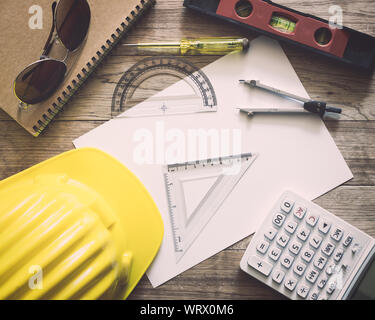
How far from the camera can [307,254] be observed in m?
0.61

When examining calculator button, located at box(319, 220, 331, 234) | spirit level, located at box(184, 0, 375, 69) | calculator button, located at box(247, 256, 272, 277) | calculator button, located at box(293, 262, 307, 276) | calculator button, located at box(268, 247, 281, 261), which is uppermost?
spirit level, located at box(184, 0, 375, 69)

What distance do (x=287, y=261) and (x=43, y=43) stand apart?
24.9 inches

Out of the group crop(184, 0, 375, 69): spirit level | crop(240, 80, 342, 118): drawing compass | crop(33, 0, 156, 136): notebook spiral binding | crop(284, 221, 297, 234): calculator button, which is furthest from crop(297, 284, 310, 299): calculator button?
crop(33, 0, 156, 136): notebook spiral binding

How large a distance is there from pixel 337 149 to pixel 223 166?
0.77ft

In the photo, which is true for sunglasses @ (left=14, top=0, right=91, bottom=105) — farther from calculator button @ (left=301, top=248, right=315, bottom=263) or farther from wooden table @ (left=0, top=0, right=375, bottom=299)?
calculator button @ (left=301, top=248, right=315, bottom=263)

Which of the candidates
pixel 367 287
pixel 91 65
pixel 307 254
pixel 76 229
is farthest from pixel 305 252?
→ pixel 91 65

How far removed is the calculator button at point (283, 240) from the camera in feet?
2.01

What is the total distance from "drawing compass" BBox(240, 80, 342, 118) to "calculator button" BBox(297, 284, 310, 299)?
0.33 metres

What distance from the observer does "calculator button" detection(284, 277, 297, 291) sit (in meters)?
0.61

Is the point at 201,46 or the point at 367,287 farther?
the point at 201,46

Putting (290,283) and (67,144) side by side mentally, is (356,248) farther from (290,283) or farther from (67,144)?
(67,144)

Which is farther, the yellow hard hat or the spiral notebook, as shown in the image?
the spiral notebook

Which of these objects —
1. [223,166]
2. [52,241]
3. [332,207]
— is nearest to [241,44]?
[223,166]

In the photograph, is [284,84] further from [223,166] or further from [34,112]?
[34,112]
